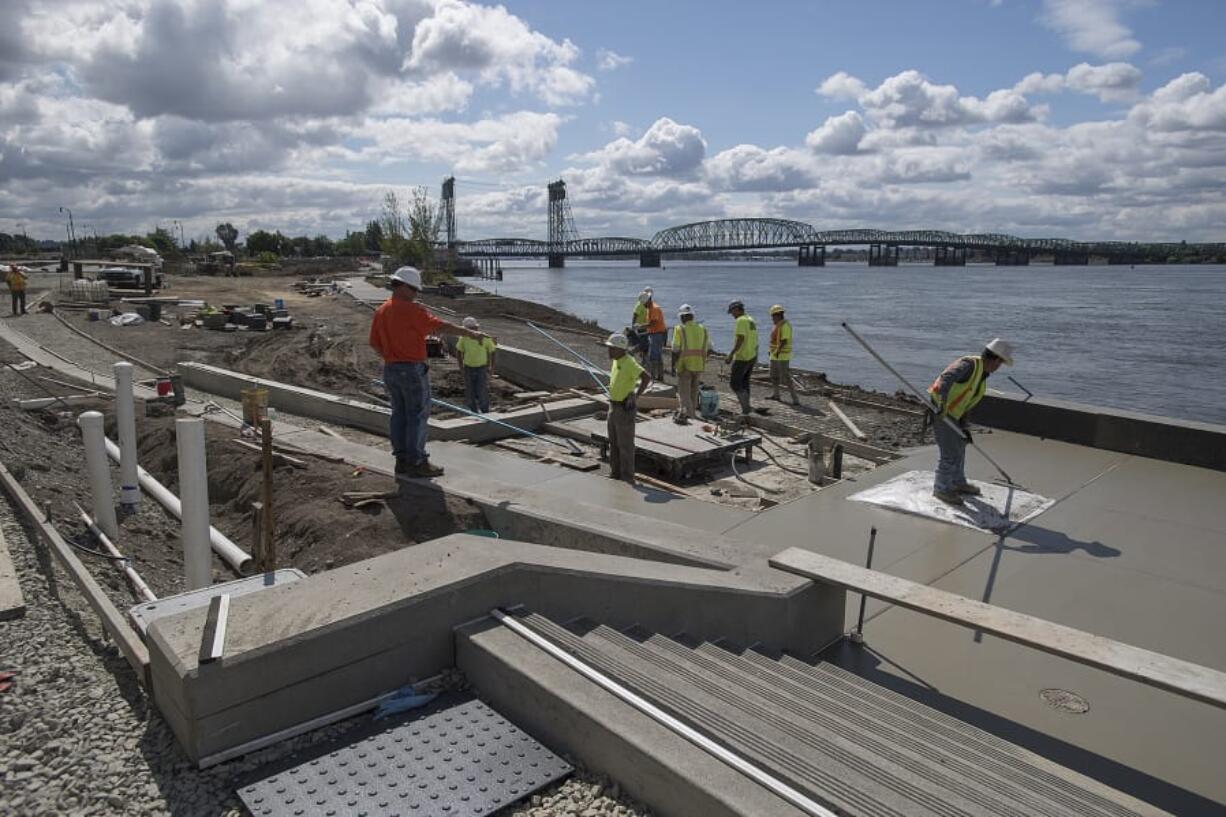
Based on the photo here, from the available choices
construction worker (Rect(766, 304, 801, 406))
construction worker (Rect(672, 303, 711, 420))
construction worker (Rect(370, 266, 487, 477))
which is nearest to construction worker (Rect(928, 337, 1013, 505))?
construction worker (Rect(672, 303, 711, 420))

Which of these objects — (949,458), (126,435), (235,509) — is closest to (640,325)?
(949,458)

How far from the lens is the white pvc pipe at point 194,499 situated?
17.9 ft

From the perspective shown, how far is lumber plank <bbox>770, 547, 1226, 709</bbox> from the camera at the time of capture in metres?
3.51

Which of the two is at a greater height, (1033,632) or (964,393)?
(964,393)

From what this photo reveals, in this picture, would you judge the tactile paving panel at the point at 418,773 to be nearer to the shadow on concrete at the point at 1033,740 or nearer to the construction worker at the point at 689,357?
the shadow on concrete at the point at 1033,740

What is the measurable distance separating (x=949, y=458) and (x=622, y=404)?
11.1 feet

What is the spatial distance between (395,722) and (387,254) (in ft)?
266

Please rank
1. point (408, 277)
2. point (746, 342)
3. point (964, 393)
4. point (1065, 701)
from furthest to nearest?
1. point (746, 342)
2. point (964, 393)
3. point (408, 277)
4. point (1065, 701)

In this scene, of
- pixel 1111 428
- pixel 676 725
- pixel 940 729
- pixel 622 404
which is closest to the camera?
pixel 676 725

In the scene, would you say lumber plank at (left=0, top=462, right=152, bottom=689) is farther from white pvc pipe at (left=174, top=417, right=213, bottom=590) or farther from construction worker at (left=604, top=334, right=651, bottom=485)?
construction worker at (left=604, top=334, right=651, bottom=485)

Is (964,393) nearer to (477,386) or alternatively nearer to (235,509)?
(477,386)

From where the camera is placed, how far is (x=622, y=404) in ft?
29.2

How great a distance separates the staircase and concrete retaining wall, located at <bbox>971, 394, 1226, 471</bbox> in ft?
24.5

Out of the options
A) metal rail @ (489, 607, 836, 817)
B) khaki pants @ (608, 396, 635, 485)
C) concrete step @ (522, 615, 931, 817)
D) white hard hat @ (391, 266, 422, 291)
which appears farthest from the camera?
khaki pants @ (608, 396, 635, 485)
